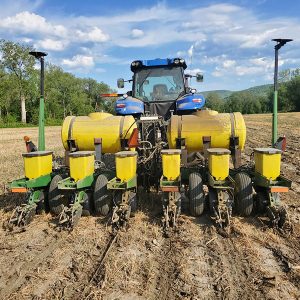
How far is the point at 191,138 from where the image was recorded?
5.80 m

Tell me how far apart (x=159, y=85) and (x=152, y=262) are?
16.0ft

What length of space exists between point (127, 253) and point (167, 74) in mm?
4828

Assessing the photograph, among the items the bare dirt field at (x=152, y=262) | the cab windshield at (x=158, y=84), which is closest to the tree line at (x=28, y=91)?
the cab windshield at (x=158, y=84)

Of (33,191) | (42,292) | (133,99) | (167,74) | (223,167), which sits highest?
(167,74)

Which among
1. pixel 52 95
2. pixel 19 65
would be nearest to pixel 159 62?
pixel 19 65

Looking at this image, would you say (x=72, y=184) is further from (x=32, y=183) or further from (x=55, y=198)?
(x=32, y=183)

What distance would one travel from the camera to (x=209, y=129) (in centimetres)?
576

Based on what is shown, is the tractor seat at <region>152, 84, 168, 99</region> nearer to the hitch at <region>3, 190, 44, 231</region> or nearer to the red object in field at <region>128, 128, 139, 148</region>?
the red object in field at <region>128, 128, 139, 148</region>

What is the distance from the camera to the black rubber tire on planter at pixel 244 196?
4988 millimetres

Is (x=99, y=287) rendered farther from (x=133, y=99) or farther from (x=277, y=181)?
(x=133, y=99)

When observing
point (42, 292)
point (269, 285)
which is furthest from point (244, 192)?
point (42, 292)

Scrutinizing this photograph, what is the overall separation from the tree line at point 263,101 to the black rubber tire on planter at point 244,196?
65968 millimetres

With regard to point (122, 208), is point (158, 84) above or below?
above

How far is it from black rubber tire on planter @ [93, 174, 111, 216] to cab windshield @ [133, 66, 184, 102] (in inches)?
120
